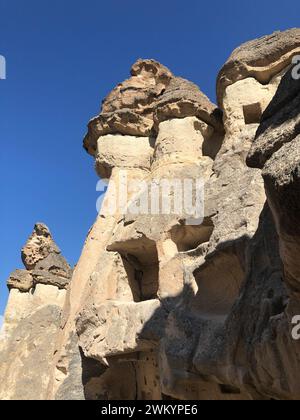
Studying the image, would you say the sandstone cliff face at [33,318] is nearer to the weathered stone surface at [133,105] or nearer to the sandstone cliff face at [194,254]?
the sandstone cliff face at [194,254]

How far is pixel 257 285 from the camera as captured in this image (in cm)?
428

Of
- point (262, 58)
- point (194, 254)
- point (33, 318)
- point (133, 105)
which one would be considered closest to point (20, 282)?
point (33, 318)

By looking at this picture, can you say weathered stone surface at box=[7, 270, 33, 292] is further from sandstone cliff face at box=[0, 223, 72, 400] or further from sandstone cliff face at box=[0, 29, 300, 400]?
sandstone cliff face at box=[0, 29, 300, 400]

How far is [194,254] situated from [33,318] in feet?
23.1

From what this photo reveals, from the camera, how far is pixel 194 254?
7.00 m

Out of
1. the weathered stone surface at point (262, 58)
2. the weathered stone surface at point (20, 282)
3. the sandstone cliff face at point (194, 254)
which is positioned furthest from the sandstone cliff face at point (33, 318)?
the weathered stone surface at point (262, 58)

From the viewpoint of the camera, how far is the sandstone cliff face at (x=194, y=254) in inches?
139

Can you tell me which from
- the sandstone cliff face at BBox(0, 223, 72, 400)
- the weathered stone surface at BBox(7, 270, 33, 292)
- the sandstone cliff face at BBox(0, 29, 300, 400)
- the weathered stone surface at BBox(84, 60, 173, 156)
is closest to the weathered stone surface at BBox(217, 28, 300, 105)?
the sandstone cliff face at BBox(0, 29, 300, 400)

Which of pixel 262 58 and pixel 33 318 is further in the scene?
pixel 33 318

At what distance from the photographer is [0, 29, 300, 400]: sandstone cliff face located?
139 inches

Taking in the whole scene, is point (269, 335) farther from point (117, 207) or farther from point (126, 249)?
point (117, 207)

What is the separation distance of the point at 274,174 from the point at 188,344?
3.28m

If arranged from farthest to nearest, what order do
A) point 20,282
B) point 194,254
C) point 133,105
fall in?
point 20,282, point 133,105, point 194,254

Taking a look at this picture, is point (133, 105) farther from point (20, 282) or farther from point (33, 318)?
point (20, 282)
